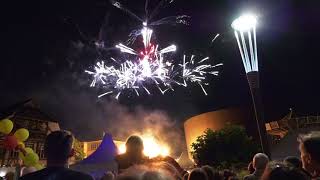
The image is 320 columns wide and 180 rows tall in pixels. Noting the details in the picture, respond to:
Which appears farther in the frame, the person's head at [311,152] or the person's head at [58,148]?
the person's head at [58,148]

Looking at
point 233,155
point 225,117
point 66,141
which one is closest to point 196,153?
point 233,155

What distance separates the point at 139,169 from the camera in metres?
1.76

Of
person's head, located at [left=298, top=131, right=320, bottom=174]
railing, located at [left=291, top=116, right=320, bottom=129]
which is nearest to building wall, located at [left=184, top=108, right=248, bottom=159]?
railing, located at [left=291, top=116, right=320, bottom=129]

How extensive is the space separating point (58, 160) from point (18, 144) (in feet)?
34.5

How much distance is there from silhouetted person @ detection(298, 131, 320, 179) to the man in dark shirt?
6.88 feet

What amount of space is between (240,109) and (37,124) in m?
26.1

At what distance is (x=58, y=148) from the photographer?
3.52m

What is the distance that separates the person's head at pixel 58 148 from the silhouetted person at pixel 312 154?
2.37 metres

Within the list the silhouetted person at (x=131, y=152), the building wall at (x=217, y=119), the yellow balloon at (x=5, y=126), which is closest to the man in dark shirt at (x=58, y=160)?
the silhouetted person at (x=131, y=152)

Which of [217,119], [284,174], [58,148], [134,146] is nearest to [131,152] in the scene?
[134,146]

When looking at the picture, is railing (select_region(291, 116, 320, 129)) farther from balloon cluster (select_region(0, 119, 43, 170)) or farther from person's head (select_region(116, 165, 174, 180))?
person's head (select_region(116, 165, 174, 180))

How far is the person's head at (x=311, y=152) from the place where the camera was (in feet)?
10.5

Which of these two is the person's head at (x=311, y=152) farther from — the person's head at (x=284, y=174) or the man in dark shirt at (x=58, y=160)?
the man in dark shirt at (x=58, y=160)

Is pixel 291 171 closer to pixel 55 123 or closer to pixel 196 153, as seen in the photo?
pixel 196 153
